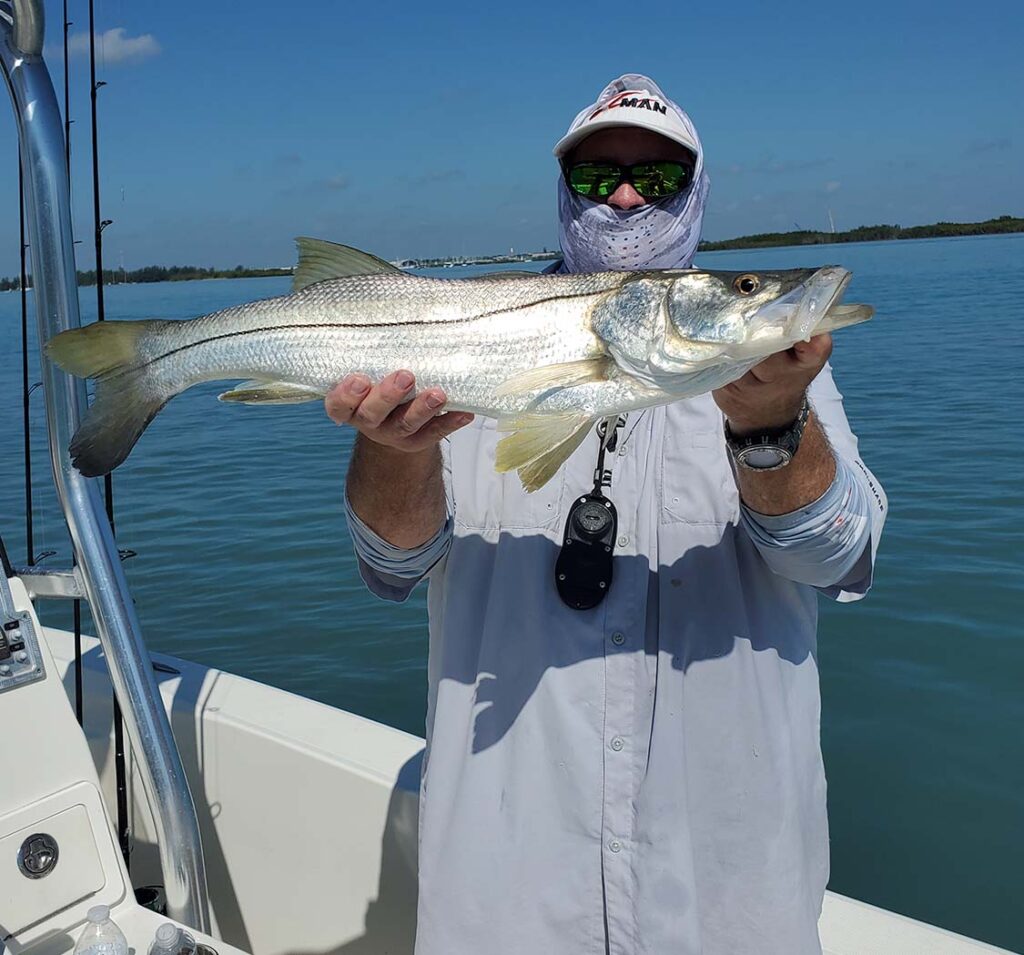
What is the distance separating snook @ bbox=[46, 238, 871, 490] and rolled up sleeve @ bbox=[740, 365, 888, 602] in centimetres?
32

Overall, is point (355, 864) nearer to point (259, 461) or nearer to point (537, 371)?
point (537, 371)

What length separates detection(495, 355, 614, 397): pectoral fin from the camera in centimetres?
211

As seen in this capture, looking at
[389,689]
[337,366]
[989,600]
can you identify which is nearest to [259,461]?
[389,689]

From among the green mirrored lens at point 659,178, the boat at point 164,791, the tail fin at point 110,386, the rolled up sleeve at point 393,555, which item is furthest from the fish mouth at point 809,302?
the boat at point 164,791

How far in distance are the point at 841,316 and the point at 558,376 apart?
0.61m

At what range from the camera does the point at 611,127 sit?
251 cm

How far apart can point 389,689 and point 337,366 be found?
17.1 ft

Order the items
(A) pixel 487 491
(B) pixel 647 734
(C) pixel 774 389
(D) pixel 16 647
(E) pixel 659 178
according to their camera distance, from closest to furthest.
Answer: (C) pixel 774 389, (B) pixel 647 734, (A) pixel 487 491, (E) pixel 659 178, (D) pixel 16 647

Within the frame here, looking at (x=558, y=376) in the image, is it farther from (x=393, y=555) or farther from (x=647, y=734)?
(x=647, y=734)

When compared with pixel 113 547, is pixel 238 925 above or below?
below

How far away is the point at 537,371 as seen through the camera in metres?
2.12

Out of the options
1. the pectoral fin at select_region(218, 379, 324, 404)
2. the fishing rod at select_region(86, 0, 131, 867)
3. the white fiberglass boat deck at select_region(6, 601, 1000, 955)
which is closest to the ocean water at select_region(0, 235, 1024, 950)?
the white fiberglass boat deck at select_region(6, 601, 1000, 955)

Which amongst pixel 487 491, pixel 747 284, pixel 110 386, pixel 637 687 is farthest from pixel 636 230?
pixel 110 386

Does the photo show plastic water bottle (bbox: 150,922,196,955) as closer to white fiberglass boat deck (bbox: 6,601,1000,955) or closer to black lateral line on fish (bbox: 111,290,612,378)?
white fiberglass boat deck (bbox: 6,601,1000,955)
